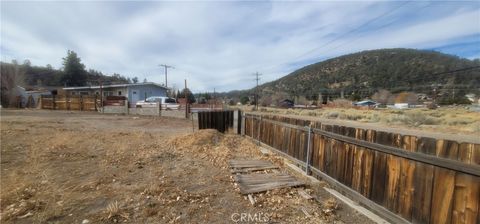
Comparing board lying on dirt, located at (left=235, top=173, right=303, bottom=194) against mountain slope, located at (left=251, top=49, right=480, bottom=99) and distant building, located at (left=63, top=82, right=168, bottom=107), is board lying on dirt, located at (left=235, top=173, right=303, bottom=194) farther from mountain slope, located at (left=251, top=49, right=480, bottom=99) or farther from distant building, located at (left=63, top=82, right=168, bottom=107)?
mountain slope, located at (left=251, top=49, right=480, bottom=99)

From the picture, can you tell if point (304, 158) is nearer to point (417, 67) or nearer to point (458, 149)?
point (458, 149)

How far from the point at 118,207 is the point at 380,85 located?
10025cm

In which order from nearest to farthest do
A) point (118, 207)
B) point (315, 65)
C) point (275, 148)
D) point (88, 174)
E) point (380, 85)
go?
point (118, 207), point (88, 174), point (275, 148), point (380, 85), point (315, 65)

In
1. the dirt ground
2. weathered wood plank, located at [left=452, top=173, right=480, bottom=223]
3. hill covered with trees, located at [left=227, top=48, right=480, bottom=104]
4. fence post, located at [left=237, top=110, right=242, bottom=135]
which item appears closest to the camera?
weathered wood plank, located at [left=452, top=173, right=480, bottom=223]

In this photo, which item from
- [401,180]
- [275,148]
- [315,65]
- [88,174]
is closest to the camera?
[401,180]

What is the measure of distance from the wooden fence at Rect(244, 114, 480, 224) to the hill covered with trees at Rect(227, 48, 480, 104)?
2860 inches

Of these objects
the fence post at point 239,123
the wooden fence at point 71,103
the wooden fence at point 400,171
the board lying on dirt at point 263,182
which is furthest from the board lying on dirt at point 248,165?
the wooden fence at point 71,103

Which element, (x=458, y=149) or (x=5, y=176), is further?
(x=5, y=176)

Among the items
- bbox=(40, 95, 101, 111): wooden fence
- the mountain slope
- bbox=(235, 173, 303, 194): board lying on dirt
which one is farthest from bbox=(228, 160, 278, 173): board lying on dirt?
the mountain slope

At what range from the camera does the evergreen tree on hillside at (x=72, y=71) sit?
65.8 m

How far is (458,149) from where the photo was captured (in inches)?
109

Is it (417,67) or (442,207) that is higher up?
(417,67)

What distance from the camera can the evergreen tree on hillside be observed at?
2591 inches

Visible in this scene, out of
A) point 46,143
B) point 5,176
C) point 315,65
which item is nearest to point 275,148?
point 5,176
